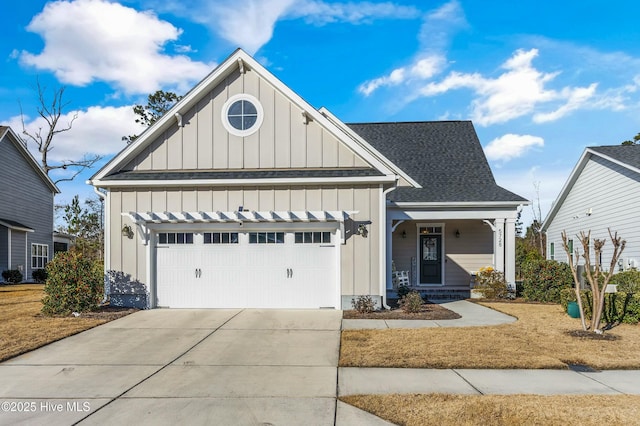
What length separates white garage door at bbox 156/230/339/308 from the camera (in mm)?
11680

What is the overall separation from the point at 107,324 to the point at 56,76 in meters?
26.2

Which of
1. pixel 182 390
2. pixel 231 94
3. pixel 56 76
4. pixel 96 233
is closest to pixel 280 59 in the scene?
pixel 231 94

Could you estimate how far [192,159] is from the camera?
1209 centimetres

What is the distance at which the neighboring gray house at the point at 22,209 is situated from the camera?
23156mm

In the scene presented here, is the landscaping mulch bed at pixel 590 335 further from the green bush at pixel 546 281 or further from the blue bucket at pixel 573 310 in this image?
the green bush at pixel 546 281

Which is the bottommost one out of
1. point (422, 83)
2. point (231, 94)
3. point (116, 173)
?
point (116, 173)

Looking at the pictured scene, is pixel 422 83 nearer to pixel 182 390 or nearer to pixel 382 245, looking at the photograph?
pixel 382 245

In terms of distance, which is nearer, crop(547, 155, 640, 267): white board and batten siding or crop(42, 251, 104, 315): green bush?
crop(42, 251, 104, 315): green bush

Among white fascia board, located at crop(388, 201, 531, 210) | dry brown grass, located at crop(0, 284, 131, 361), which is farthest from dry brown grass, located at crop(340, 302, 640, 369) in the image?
dry brown grass, located at crop(0, 284, 131, 361)

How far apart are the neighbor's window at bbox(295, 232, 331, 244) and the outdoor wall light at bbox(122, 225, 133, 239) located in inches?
176

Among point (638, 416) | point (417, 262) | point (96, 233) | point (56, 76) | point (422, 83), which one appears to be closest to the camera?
point (638, 416)

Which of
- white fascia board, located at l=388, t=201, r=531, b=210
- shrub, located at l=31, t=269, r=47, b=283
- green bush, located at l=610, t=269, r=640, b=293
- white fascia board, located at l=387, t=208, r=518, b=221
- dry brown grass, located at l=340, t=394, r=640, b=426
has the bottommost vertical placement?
shrub, located at l=31, t=269, r=47, b=283

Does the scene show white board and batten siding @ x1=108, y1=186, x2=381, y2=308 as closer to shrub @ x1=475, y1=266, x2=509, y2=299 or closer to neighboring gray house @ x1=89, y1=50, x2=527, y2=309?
neighboring gray house @ x1=89, y1=50, x2=527, y2=309

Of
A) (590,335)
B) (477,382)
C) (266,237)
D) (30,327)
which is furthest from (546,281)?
(30,327)
